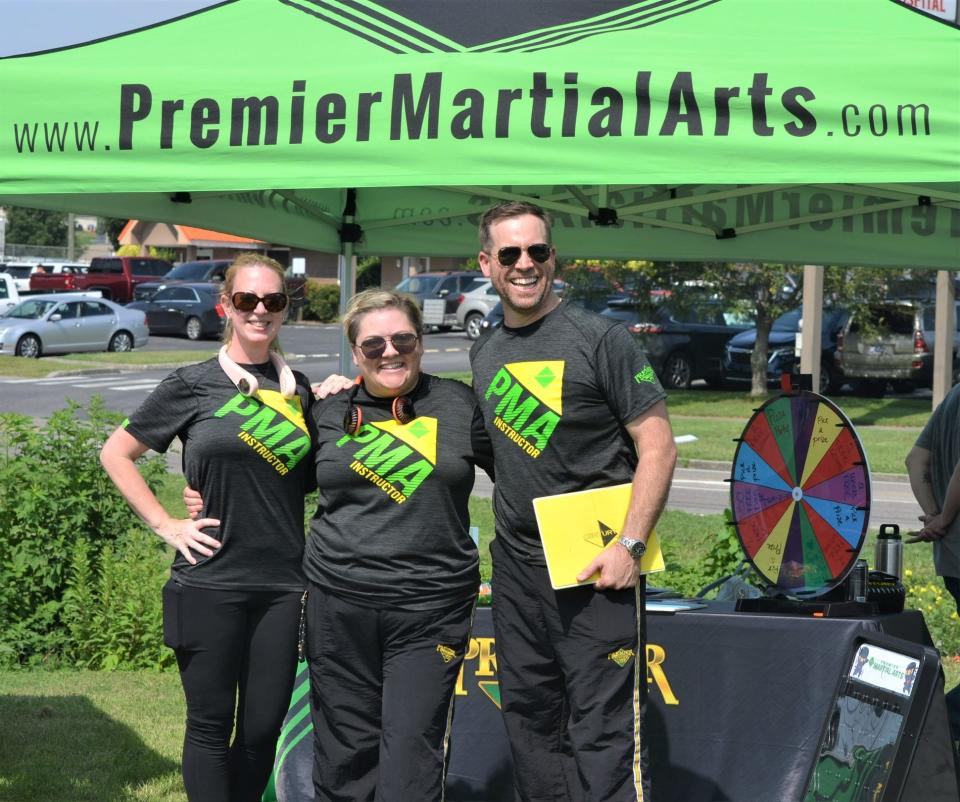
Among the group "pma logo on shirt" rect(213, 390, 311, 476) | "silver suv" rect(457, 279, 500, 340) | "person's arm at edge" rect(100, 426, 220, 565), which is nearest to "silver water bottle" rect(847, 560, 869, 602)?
"pma logo on shirt" rect(213, 390, 311, 476)

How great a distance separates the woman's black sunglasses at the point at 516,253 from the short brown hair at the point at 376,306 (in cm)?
36

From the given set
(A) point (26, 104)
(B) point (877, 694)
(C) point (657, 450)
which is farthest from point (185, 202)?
(B) point (877, 694)

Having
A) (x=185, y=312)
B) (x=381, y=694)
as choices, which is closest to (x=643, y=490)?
(x=381, y=694)

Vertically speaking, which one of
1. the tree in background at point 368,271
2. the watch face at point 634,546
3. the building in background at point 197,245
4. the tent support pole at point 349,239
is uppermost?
the building in background at point 197,245

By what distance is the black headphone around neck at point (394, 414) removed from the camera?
351 centimetres

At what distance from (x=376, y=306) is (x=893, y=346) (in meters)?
19.9

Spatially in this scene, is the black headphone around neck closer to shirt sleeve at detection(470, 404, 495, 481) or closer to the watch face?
shirt sleeve at detection(470, 404, 495, 481)

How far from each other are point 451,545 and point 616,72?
4.65ft

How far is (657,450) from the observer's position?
3.33 metres

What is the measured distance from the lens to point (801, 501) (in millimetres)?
4344

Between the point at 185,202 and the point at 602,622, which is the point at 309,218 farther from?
the point at 602,622

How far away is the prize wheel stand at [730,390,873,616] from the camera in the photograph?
4223 millimetres

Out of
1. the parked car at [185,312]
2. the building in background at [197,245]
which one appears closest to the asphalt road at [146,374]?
the parked car at [185,312]

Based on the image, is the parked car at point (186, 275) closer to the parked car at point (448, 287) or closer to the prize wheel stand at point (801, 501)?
the parked car at point (448, 287)
